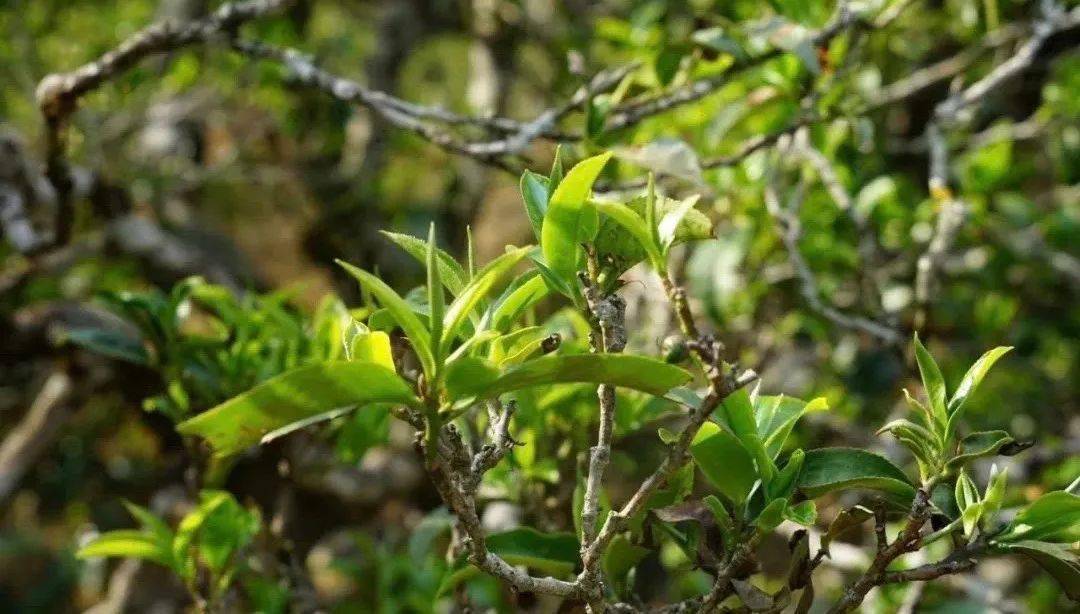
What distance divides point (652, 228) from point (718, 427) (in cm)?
22

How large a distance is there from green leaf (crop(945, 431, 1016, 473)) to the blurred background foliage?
0.31m

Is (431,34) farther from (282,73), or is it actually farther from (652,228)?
(652,228)

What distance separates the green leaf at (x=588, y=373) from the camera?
0.71 meters

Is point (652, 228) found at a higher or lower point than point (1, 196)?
higher

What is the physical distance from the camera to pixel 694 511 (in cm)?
92

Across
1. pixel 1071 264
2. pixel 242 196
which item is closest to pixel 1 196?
pixel 1071 264

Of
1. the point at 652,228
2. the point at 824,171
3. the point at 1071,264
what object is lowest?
the point at 1071,264

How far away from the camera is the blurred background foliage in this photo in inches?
70.4

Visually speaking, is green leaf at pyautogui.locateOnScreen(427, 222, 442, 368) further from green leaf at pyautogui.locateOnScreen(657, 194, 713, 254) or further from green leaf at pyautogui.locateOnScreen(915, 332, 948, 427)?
green leaf at pyautogui.locateOnScreen(915, 332, 948, 427)

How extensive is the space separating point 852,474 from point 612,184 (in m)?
0.81

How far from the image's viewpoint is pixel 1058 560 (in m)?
0.87

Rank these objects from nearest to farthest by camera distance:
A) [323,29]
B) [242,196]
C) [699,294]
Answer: [699,294] < [242,196] < [323,29]

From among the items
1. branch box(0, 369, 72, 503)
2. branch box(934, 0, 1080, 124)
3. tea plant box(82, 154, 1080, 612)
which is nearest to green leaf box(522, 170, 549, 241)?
tea plant box(82, 154, 1080, 612)

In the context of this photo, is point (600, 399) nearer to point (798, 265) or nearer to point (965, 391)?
point (965, 391)
